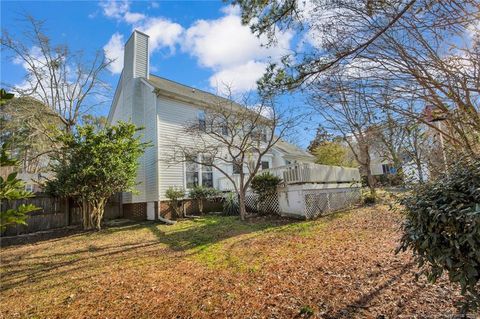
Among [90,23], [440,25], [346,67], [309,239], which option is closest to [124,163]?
[90,23]

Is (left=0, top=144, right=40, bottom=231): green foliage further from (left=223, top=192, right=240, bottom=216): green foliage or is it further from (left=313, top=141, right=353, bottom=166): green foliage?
(left=313, top=141, right=353, bottom=166): green foliage

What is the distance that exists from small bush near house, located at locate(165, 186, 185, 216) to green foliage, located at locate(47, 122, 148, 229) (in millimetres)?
1906

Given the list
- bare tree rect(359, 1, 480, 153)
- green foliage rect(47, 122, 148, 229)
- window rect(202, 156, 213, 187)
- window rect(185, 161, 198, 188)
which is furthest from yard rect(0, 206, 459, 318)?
window rect(202, 156, 213, 187)

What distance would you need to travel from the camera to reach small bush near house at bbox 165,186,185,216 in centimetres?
1179

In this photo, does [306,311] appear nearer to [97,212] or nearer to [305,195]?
[305,195]

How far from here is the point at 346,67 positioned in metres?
4.36

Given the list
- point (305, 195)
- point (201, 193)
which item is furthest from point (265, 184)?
point (201, 193)

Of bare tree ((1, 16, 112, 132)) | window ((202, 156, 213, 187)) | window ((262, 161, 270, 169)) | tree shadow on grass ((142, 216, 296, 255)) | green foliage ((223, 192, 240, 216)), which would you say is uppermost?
bare tree ((1, 16, 112, 132))

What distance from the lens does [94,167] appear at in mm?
9531

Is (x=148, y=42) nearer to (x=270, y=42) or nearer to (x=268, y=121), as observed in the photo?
(x=268, y=121)

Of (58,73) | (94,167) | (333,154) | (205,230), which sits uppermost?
(58,73)

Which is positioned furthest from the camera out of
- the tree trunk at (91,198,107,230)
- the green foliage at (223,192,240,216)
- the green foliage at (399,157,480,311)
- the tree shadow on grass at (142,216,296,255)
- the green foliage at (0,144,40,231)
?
the green foliage at (223,192,240,216)

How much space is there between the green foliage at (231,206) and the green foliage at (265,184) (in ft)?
4.35

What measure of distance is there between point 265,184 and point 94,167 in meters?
6.99
